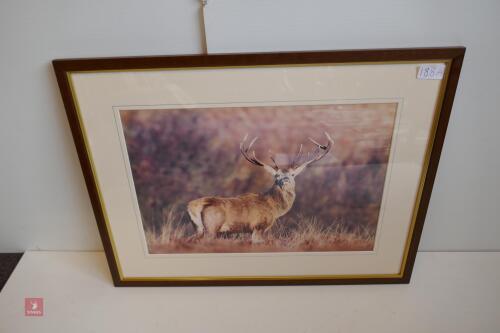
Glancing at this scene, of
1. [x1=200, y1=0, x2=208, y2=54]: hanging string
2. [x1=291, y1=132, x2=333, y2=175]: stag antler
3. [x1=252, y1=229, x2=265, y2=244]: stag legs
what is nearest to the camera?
[x1=200, y1=0, x2=208, y2=54]: hanging string

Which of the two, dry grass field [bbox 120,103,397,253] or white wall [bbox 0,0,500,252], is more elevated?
white wall [bbox 0,0,500,252]

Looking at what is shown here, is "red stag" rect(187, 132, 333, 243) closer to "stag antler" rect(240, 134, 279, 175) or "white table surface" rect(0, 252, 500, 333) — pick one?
"stag antler" rect(240, 134, 279, 175)

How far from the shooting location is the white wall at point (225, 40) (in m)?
0.77

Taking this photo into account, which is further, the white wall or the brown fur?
the brown fur

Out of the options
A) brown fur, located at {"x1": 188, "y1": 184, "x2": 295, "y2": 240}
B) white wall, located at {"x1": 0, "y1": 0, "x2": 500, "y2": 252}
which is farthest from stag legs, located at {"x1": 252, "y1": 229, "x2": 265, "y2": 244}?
white wall, located at {"x1": 0, "y1": 0, "x2": 500, "y2": 252}

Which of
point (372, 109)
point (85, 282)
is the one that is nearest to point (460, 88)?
point (372, 109)

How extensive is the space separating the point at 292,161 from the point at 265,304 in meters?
0.41

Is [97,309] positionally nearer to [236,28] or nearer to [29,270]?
[29,270]

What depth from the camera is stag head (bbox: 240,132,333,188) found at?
0.87 m

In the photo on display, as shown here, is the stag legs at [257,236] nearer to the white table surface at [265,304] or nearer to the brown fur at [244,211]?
the brown fur at [244,211]

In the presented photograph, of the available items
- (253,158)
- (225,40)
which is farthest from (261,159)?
(225,40)

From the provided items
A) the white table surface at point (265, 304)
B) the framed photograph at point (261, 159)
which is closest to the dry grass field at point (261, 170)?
the framed photograph at point (261, 159)

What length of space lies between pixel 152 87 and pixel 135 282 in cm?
57

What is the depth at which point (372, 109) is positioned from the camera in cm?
83
